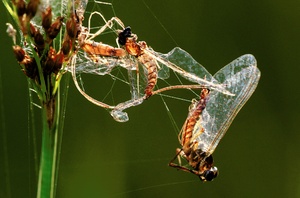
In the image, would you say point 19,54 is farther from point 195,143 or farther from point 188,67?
point 195,143

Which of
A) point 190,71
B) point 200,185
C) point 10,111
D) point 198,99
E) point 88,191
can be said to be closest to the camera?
point 190,71

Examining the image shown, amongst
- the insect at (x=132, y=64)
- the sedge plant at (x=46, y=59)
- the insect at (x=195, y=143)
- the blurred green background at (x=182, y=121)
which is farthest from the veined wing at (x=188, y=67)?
the blurred green background at (x=182, y=121)

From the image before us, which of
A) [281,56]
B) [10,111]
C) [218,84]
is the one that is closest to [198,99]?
[218,84]

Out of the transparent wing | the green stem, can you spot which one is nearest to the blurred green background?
the transparent wing

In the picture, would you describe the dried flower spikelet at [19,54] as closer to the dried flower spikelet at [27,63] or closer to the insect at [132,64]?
the dried flower spikelet at [27,63]

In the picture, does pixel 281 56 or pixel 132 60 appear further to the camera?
pixel 281 56

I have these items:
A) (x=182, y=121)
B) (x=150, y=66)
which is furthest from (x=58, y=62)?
(x=182, y=121)

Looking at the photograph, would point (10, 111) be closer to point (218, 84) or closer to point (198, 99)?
point (198, 99)
